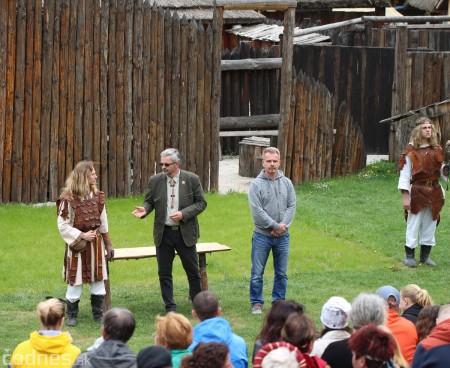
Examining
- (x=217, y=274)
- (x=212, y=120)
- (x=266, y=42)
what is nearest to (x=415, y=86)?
(x=212, y=120)

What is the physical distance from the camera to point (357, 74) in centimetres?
2069

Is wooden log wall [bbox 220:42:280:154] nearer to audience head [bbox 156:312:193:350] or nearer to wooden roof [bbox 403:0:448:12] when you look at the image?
audience head [bbox 156:312:193:350]

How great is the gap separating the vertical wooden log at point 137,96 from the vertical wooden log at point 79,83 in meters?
0.81

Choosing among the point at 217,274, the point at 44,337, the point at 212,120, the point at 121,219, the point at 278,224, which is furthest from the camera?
the point at 212,120

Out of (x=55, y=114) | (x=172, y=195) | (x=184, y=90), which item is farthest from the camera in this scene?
(x=184, y=90)

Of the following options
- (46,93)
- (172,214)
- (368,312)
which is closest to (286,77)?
(46,93)

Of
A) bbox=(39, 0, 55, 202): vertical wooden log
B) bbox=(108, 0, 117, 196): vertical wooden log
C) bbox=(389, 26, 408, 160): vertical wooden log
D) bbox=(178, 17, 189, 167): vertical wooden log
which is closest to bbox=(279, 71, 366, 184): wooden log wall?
bbox=(389, 26, 408, 160): vertical wooden log

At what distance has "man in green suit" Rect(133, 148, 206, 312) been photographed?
37.1ft

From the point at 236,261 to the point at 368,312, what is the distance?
20.0 ft

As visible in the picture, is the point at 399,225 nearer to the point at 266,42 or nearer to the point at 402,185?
the point at 402,185

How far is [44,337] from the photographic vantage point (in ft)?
24.2

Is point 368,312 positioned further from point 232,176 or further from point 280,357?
point 232,176

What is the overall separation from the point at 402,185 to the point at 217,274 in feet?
8.18

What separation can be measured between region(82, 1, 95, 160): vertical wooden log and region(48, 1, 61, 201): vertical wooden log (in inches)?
16.2
